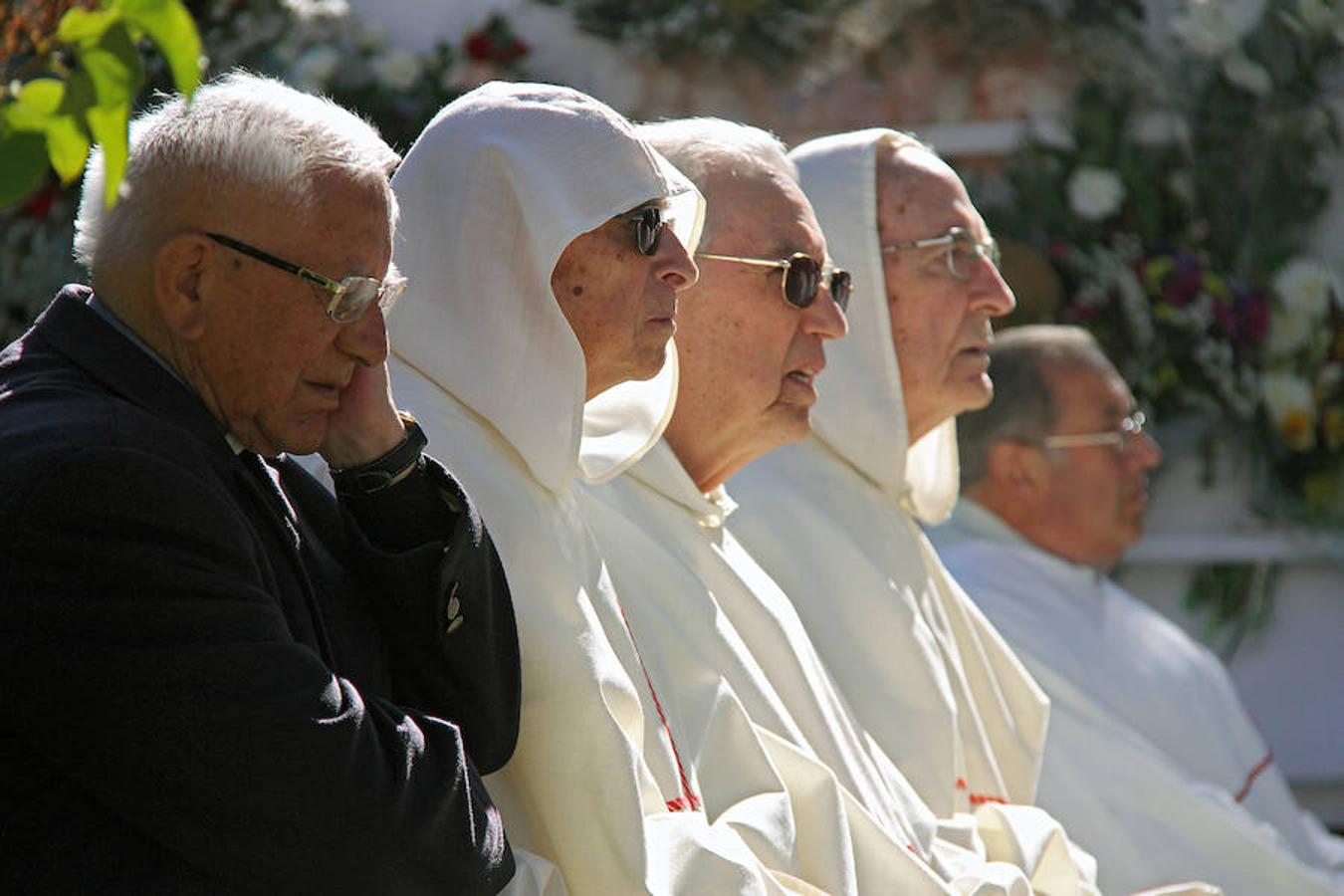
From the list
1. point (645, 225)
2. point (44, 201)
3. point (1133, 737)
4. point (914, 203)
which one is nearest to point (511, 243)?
point (645, 225)

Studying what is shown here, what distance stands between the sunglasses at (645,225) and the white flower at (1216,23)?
5419 mm

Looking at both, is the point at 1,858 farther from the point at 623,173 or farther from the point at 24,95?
the point at 623,173

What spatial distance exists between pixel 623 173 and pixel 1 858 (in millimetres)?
1649

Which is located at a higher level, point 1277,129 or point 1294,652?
point 1277,129

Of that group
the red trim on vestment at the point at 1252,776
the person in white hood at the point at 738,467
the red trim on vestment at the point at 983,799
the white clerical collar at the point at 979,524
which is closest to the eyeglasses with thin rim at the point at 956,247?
the person in white hood at the point at 738,467

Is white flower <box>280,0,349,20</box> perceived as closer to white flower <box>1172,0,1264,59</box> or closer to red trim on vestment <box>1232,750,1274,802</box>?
white flower <box>1172,0,1264,59</box>

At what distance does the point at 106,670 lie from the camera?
2414mm

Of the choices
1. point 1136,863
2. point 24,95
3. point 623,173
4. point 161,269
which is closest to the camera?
point 24,95

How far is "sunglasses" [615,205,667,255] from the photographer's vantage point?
144 inches

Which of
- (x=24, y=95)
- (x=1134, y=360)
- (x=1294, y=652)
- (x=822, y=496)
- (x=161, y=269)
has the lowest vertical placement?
(x=1294, y=652)

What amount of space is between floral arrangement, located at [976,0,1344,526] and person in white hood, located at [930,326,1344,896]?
1.43 meters

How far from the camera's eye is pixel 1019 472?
22.6 feet

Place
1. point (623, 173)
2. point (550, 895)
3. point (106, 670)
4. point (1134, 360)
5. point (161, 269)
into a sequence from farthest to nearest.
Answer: point (1134, 360) < point (623, 173) < point (550, 895) < point (161, 269) < point (106, 670)

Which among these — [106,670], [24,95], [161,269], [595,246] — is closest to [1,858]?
[106,670]
